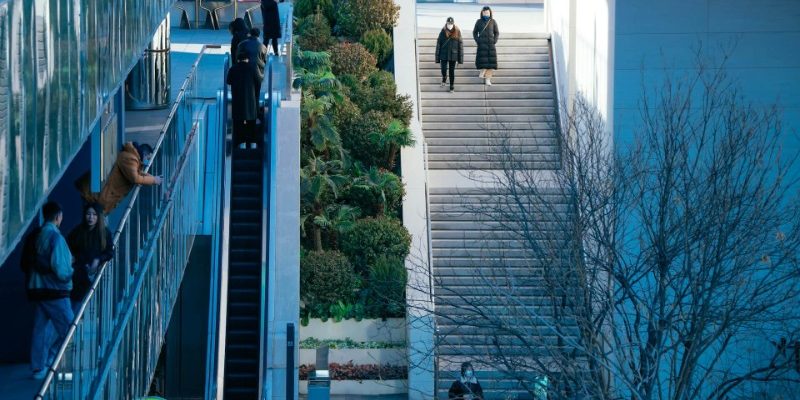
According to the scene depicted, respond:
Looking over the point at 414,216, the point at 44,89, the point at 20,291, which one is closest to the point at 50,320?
the point at 44,89

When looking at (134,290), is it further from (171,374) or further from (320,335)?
(320,335)

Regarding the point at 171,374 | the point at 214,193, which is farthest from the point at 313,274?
the point at 214,193

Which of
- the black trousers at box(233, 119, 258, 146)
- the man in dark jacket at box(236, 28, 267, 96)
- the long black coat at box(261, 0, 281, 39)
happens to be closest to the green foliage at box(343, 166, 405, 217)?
the long black coat at box(261, 0, 281, 39)

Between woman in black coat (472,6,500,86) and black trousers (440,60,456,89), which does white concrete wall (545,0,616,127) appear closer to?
woman in black coat (472,6,500,86)

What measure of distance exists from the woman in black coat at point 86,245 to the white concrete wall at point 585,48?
14189 millimetres

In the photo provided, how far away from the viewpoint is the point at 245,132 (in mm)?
21266

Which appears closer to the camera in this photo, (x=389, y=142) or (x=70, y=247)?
(x=70, y=247)

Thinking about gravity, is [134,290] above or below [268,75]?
below

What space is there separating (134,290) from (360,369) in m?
13.4

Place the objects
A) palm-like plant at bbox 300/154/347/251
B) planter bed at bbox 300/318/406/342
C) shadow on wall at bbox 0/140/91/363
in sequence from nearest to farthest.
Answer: shadow on wall at bbox 0/140/91/363 → planter bed at bbox 300/318/406/342 → palm-like plant at bbox 300/154/347/251

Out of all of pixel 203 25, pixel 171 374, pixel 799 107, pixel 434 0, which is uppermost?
pixel 434 0

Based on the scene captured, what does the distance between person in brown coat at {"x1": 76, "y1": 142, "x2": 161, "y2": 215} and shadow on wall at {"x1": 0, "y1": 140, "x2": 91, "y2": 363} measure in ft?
5.15

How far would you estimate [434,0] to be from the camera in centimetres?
4428

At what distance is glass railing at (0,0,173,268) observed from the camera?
24.8 feet
